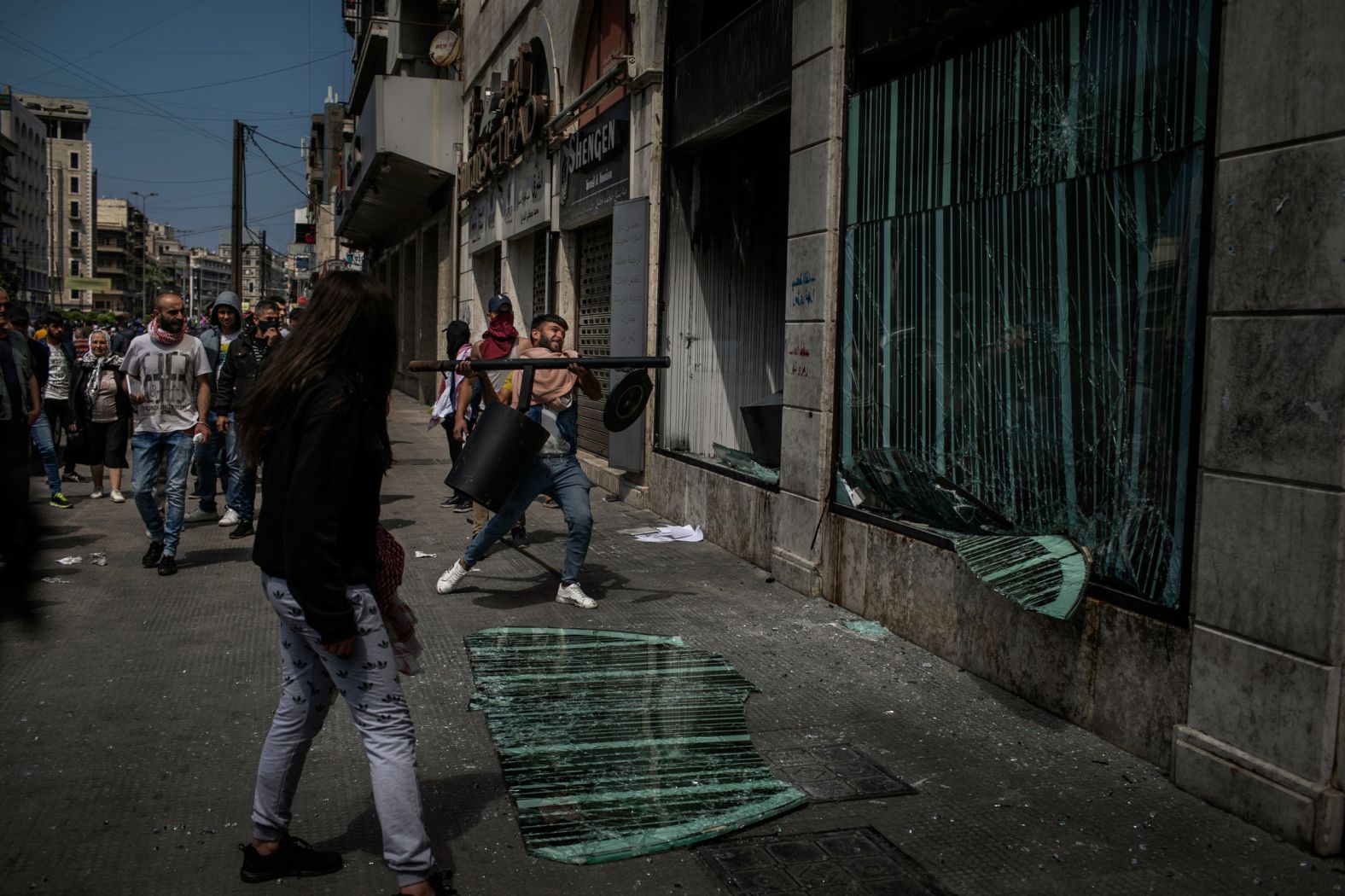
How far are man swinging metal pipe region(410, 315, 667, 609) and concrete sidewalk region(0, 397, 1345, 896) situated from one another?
0.36 meters

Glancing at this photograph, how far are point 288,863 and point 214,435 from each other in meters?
6.94

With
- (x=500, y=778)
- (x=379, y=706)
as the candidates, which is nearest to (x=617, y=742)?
(x=500, y=778)

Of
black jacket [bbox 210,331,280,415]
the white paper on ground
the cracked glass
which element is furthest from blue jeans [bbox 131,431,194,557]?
the cracked glass

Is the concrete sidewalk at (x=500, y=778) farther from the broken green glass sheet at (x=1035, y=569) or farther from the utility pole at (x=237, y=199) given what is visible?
the utility pole at (x=237, y=199)

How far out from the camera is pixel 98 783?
3.85m

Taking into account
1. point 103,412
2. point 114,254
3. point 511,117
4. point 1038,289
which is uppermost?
point 114,254

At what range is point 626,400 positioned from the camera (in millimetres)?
6477

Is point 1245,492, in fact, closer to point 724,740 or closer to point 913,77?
point 724,740

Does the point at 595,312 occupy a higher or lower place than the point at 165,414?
higher

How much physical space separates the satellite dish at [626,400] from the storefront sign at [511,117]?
8606 mm

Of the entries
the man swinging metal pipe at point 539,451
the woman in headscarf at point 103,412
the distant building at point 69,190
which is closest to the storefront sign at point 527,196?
the woman in headscarf at point 103,412

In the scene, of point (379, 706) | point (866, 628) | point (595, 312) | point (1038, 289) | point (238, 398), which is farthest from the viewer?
point (595, 312)

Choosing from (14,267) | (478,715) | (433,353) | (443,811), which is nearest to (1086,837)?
(443,811)

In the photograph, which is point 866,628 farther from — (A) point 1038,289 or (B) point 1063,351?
(A) point 1038,289
